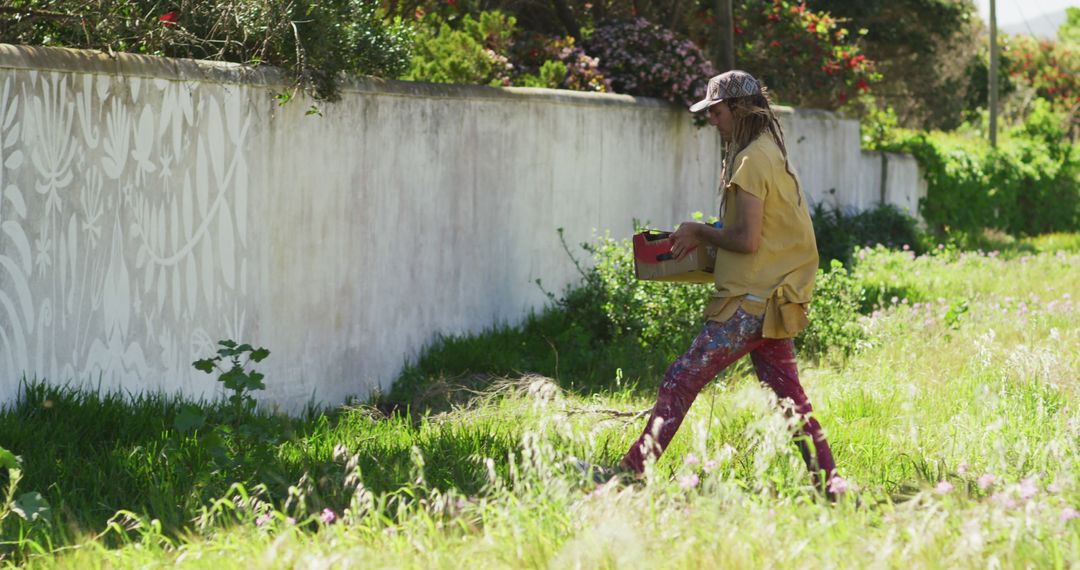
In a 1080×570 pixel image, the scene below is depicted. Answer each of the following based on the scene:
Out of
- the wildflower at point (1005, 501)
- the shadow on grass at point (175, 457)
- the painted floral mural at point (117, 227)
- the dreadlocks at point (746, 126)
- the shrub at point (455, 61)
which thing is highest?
the shrub at point (455, 61)

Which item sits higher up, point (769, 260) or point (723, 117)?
point (723, 117)

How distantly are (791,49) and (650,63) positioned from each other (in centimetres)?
461

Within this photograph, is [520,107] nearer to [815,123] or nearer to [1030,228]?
[815,123]

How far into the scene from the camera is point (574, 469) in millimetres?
4750

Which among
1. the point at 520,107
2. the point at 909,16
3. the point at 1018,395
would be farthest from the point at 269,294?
the point at 909,16

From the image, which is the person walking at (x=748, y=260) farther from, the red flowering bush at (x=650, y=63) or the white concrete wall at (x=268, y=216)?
the red flowering bush at (x=650, y=63)

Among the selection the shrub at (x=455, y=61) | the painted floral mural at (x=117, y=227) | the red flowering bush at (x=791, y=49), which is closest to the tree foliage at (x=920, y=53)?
the red flowering bush at (x=791, y=49)

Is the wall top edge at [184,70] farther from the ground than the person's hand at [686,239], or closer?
farther from the ground

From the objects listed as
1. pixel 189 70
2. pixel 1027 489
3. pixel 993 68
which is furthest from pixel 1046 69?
pixel 1027 489

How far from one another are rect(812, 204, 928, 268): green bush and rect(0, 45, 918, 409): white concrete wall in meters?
4.14

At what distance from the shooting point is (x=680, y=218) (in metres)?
Answer: 11.6

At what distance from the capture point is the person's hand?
5.32m

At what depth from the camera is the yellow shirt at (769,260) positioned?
520 cm

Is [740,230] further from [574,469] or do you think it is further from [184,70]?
[184,70]
